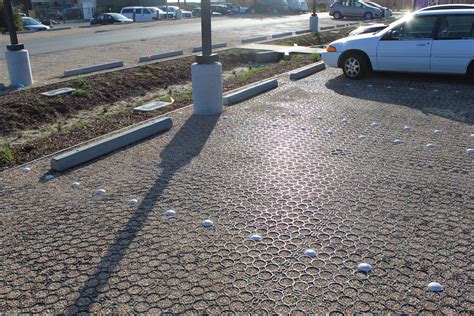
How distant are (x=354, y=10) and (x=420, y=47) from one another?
2956cm

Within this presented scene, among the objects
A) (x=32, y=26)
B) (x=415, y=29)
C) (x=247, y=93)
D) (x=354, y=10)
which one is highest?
(x=354, y=10)


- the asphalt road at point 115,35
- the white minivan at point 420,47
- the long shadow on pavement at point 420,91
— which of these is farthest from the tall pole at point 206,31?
the asphalt road at point 115,35

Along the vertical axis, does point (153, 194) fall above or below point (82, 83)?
below

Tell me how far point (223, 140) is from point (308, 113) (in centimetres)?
204

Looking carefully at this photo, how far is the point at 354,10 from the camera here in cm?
3712

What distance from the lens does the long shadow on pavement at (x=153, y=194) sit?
3.30 metres

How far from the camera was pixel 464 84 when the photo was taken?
9.93 metres

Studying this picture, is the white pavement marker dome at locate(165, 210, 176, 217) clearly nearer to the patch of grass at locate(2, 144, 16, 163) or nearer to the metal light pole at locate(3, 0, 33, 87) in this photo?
the patch of grass at locate(2, 144, 16, 163)

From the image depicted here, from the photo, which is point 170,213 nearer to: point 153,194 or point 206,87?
point 153,194

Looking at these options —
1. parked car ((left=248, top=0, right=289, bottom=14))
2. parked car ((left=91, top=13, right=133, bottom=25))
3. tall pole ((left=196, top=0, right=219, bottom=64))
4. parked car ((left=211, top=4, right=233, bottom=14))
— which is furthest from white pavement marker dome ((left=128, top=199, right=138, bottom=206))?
parked car ((left=211, top=4, right=233, bottom=14))

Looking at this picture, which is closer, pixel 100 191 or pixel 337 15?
pixel 100 191

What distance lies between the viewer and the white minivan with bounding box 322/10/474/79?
31.3 feet

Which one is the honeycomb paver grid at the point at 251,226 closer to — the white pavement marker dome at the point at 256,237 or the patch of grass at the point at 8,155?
the white pavement marker dome at the point at 256,237

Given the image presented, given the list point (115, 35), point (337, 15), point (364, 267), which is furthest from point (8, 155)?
point (337, 15)
